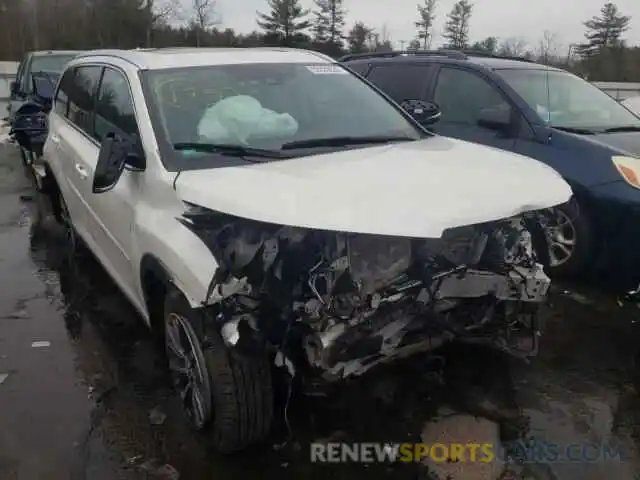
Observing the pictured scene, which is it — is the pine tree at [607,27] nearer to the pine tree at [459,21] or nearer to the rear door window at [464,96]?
the pine tree at [459,21]

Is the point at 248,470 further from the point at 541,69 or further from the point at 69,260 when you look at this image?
the point at 541,69

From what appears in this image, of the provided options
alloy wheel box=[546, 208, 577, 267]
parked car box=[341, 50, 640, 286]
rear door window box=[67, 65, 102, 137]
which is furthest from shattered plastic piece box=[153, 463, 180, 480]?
alloy wheel box=[546, 208, 577, 267]

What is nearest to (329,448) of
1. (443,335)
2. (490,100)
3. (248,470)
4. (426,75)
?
(248,470)

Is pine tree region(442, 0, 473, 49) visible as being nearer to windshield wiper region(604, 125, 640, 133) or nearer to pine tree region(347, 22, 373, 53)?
pine tree region(347, 22, 373, 53)

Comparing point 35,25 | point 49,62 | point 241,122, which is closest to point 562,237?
point 241,122

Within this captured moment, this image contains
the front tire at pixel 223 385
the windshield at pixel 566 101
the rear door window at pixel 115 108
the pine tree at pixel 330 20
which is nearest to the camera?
the front tire at pixel 223 385

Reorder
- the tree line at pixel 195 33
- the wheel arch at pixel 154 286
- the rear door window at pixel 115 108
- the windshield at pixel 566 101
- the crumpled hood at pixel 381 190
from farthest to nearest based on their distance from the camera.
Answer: the tree line at pixel 195 33 → the windshield at pixel 566 101 → the rear door window at pixel 115 108 → the wheel arch at pixel 154 286 → the crumpled hood at pixel 381 190

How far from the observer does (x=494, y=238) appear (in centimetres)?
294

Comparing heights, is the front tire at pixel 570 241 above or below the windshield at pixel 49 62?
below

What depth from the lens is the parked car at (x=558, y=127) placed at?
4.46 metres

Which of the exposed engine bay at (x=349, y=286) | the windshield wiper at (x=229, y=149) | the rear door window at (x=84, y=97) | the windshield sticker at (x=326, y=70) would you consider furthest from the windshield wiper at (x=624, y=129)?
the rear door window at (x=84, y=97)

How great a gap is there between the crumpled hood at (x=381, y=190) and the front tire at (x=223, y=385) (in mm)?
574

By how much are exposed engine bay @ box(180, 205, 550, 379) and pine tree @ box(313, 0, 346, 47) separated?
51.5 m

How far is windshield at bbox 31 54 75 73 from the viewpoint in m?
11.9
